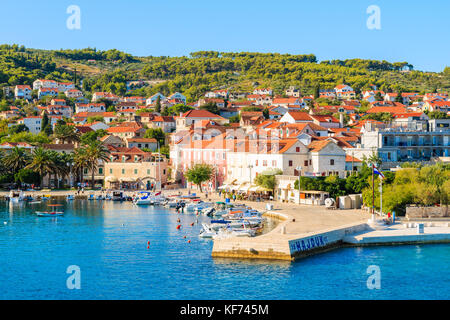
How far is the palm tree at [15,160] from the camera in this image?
89812mm

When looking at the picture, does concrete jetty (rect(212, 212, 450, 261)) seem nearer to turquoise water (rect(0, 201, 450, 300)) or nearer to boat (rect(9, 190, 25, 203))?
turquoise water (rect(0, 201, 450, 300))

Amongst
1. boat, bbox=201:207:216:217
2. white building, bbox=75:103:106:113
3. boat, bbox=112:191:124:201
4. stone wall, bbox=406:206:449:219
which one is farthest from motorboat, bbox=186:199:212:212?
white building, bbox=75:103:106:113

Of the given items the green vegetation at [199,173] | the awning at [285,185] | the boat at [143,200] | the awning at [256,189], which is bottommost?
the boat at [143,200]

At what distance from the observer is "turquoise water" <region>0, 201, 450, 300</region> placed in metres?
32.6

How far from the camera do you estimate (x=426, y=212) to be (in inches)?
2063

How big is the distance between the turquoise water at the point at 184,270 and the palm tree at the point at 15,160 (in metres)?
40.4

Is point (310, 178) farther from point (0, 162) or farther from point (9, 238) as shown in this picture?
point (0, 162)

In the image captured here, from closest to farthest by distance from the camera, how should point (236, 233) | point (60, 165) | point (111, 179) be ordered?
1. point (236, 233)
2. point (60, 165)
3. point (111, 179)

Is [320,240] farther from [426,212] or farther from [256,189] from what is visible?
[256,189]

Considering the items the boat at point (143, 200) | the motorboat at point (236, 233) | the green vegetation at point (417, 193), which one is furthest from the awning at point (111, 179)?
the green vegetation at point (417, 193)

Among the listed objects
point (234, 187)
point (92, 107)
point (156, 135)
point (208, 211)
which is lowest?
point (208, 211)

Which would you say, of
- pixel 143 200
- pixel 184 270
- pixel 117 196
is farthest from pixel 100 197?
pixel 184 270

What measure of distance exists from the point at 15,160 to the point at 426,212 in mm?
61031

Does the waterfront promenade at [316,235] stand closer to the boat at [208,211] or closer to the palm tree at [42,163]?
the boat at [208,211]
